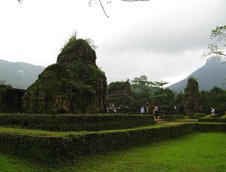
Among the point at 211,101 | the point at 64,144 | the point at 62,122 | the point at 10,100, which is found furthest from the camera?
the point at 211,101

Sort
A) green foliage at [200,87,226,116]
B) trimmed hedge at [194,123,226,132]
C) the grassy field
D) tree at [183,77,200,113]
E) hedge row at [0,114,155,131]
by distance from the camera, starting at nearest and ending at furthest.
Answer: the grassy field
hedge row at [0,114,155,131]
trimmed hedge at [194,123,226,132]
tree at [183,77,200,113]
green foliage at [200,87,226,116]

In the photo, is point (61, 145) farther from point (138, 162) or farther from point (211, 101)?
point (211, 101)

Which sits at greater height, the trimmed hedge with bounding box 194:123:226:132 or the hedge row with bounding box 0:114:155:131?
the hedge row with bounding box 0:114:155:131

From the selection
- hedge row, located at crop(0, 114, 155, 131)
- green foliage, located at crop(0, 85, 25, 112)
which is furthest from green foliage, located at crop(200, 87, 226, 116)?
hedge row, located at crop(0, 114, 155, 131)

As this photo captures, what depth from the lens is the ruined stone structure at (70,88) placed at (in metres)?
18.0

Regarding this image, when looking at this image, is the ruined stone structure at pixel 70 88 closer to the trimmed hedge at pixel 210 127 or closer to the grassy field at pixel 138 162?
the grassy field at pixel 138 162

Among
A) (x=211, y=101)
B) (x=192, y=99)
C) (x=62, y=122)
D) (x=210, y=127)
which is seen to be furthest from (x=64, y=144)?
(x=211, y=101)

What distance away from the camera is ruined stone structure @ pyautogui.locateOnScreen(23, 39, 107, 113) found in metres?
18.0

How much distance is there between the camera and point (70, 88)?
18984mm

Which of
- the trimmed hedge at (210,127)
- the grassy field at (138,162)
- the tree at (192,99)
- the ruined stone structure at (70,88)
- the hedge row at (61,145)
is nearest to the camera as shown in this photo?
the grassy field at (138,162)

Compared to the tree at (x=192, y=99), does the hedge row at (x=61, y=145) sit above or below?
below

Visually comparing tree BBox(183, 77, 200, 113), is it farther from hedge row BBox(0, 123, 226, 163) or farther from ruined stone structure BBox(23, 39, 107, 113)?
hedge row BBox(0, 123, 226, 163)

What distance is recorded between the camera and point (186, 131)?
74.4 feet

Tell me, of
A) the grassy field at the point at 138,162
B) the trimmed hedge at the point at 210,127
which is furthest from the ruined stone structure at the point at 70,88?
the trimmed hedge at the point at 210,127
